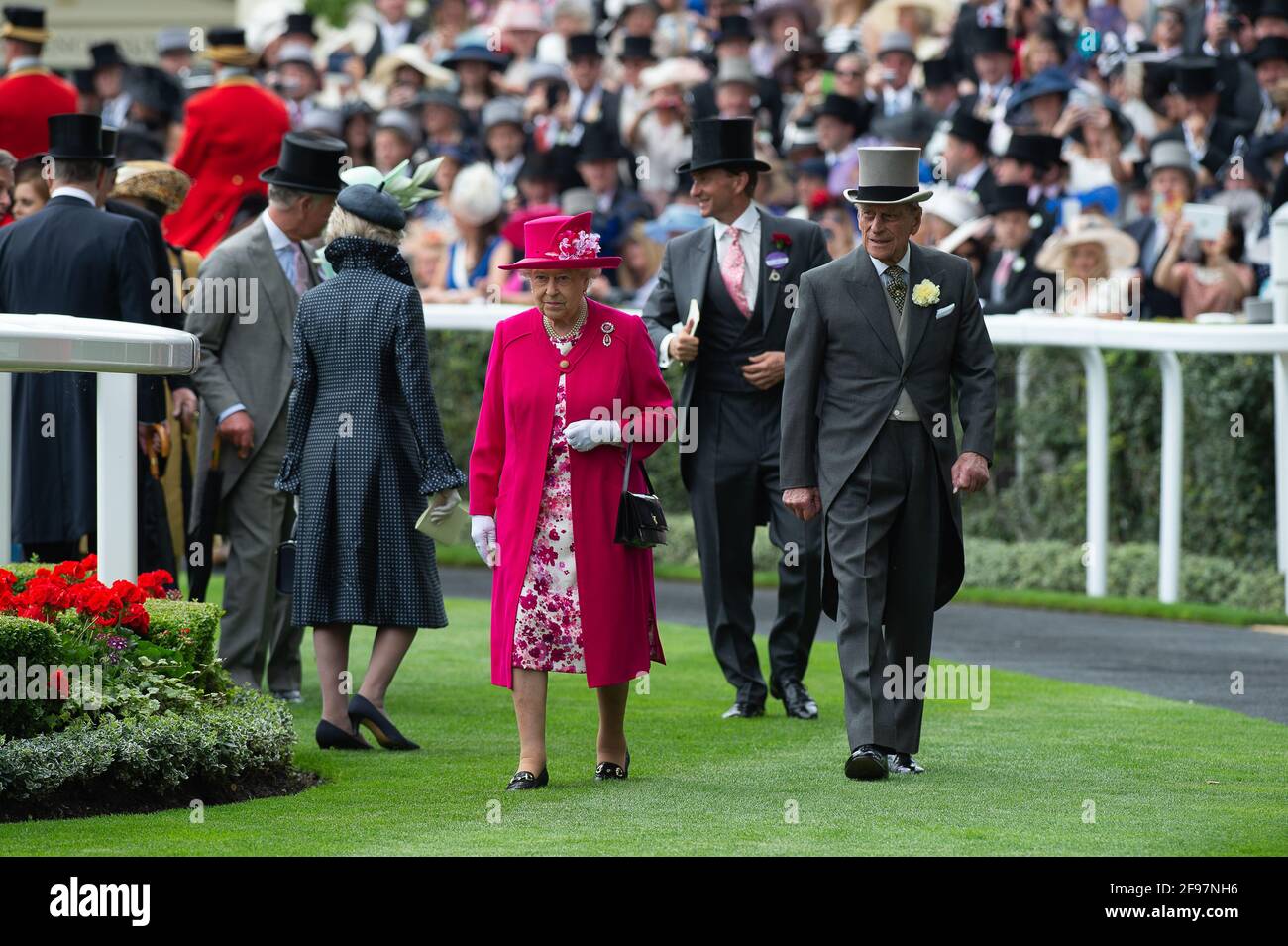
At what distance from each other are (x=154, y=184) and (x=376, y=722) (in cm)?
369

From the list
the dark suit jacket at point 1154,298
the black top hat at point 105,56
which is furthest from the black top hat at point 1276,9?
the black top hat at point 105,56

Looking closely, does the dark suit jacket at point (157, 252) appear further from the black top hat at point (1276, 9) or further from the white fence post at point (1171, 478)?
the black top hat at point (1276, 9)

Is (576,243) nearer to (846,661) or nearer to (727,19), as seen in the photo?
(846,661)

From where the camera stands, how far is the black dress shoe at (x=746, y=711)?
9492mm

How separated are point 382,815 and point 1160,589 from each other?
290 inches

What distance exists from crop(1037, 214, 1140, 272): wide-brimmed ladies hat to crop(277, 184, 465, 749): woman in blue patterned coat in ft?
21.8

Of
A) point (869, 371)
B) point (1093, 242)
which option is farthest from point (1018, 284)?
point (869, 371)

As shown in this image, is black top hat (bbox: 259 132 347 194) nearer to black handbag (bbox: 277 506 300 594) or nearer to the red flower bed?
black handbag (bbox: 277 506 300 594)

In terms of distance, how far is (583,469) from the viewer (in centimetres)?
773

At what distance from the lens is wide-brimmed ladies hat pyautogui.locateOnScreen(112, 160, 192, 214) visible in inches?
436

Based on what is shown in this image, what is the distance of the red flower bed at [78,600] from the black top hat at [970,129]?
961cm

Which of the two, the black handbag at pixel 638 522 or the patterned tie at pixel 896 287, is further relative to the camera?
the patterned tie at pixel 896 287

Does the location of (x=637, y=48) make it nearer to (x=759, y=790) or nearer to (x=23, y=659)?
(x=759, y=790)

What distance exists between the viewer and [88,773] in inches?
273
